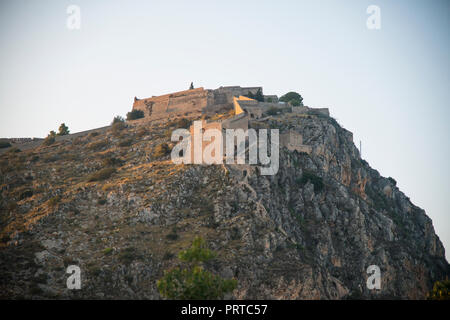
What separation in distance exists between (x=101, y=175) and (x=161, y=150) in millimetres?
8298

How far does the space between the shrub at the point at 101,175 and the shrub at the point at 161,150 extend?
5683 mm

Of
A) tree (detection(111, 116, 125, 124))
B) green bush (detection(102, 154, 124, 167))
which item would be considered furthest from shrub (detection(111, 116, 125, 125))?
green bush (detection(102, 154, 124, 167))

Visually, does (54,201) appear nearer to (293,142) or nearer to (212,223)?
(212,223)

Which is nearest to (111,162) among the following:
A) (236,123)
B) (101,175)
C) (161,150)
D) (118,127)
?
(101,175)

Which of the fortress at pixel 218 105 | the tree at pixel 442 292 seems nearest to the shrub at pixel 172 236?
the fortress at pixel 218 105

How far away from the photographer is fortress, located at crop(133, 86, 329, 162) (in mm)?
79688

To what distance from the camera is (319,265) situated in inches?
2172

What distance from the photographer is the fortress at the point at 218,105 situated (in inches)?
3137

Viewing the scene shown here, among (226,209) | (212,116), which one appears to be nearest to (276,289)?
(226,209)

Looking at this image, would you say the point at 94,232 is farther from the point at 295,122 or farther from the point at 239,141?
the point at 295,122

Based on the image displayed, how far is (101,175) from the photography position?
218 ft

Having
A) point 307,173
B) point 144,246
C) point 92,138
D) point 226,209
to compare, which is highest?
point 92,138

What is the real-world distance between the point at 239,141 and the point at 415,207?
3051cm

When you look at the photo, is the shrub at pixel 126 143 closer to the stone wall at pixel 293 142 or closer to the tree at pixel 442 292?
the stone wall at pixel 293 142
